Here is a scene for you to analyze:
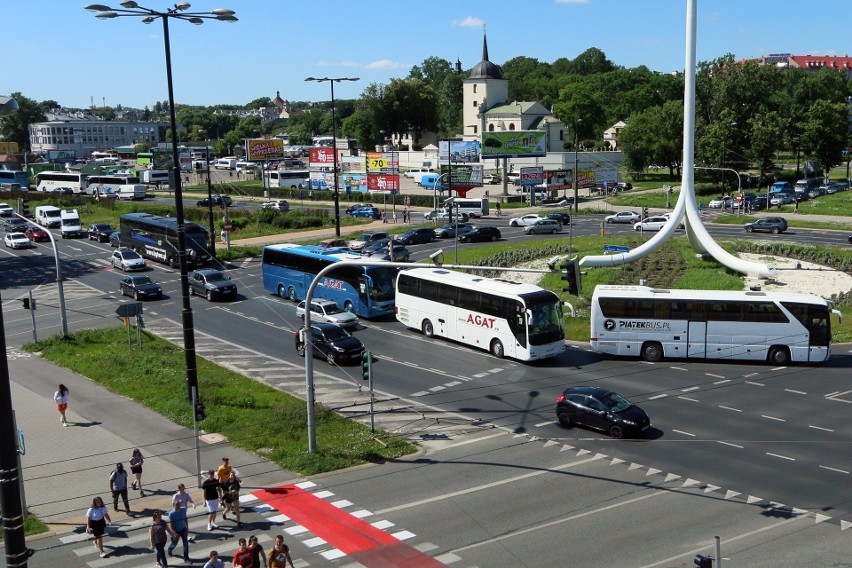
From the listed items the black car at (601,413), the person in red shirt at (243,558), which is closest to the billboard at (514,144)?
the black car at (601,413)

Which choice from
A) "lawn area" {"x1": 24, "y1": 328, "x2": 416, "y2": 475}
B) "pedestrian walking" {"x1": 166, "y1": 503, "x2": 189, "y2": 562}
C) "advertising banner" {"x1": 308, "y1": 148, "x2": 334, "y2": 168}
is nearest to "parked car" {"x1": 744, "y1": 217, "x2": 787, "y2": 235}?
"lawn area" {"x1": 24, "y1": 328, "x2": 416, "y2": 475}

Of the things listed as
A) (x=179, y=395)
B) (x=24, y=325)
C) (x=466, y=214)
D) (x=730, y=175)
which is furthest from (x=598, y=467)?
(x=730, y=175)

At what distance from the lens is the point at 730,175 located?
9356 centimetres

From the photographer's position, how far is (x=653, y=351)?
106ft

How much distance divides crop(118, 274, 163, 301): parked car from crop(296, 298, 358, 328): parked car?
38.7 feet

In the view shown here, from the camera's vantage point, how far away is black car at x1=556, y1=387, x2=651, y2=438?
77.4 ft

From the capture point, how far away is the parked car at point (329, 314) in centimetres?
3759

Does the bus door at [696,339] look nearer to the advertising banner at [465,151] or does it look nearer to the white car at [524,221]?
the white car at [524,221]

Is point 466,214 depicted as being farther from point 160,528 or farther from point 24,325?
point 160,528

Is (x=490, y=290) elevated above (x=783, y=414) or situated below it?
above

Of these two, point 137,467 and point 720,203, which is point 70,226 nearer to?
point 137,467

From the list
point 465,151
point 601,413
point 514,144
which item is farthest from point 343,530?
point 465,151

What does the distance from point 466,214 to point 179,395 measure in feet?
177

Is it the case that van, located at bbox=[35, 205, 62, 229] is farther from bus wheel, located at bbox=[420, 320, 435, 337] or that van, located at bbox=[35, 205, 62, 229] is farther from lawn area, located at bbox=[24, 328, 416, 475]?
bus wheel, located at bbox=[420, 320, 435, 337]
